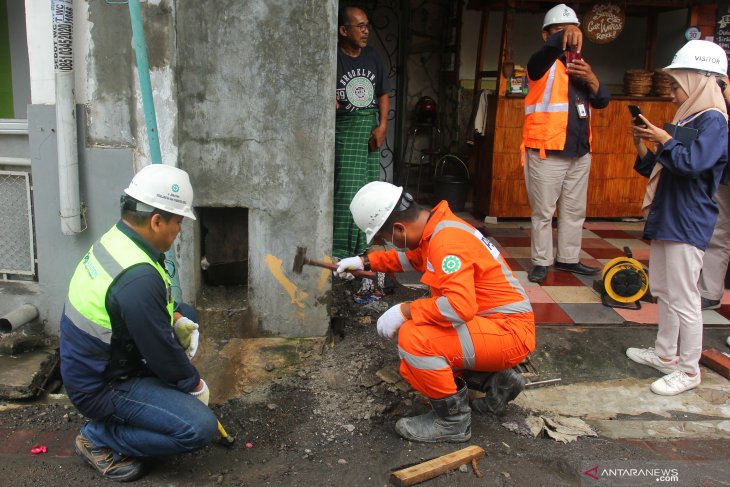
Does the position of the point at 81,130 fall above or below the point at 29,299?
above

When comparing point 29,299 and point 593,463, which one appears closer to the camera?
point 593,463

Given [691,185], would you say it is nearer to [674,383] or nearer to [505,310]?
[674,383]

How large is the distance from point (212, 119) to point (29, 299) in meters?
1.88

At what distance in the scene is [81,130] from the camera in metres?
4.24

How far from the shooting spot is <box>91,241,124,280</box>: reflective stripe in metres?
2.87

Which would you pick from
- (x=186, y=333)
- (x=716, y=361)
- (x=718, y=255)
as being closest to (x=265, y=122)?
(x=186, y=333)

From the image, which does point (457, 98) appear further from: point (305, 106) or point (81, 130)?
point (81, 130)

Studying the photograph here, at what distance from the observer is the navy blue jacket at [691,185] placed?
12.6 ft

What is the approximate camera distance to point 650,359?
438 centimetres

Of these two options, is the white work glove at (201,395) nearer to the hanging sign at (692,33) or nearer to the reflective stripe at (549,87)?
the reflective stripe at (549,87)

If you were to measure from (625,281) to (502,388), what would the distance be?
6.86 feet

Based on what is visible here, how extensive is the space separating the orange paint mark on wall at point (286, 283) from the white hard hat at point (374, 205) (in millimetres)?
1199

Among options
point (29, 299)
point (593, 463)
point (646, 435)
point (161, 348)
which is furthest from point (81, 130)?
point (646, 435)

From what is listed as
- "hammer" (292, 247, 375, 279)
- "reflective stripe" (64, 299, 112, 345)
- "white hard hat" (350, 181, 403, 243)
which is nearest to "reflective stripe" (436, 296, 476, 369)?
"white hard hat" (350, 181, 403, 243)
